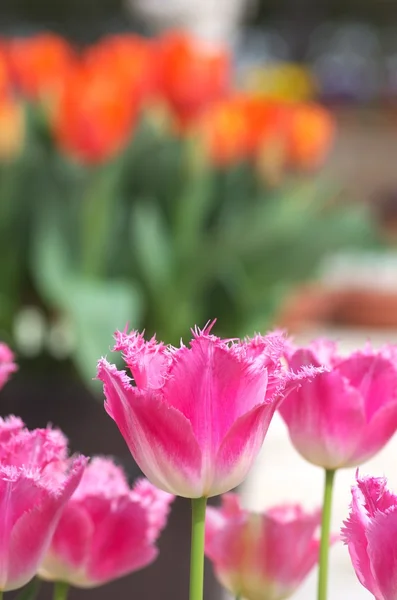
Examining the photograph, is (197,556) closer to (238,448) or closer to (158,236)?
(238,448)

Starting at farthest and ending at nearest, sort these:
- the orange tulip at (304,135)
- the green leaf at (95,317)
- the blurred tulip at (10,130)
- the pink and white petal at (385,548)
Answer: the orange tulip at (304,135), the blurred tulip at (10,130), the green leaf at (95,317), the pink and white petal at (385,548)

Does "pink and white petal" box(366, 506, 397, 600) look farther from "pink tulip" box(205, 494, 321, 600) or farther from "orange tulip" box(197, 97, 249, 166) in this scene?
"orange tulip" box(197, 97, 249, 166)

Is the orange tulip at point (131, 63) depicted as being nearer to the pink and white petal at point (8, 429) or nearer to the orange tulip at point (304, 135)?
the orange tulip at point (304, 135)

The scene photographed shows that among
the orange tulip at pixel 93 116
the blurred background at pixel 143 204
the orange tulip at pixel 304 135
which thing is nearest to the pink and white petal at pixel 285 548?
the blurred background at pixel 143 204

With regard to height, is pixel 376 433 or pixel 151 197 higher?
pixel 151 197

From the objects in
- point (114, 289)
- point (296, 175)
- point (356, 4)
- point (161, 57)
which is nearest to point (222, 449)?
point (114, 289)

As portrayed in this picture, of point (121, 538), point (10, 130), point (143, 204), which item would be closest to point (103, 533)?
point (121, 538)
